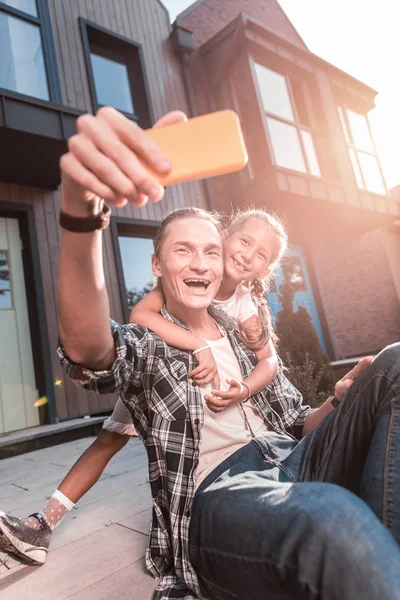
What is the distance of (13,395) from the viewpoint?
5.16 meters

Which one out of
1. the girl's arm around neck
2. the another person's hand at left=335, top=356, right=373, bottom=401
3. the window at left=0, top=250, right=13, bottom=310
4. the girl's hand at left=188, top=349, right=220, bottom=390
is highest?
the window at left=0, top=250, right=13, bottom=310

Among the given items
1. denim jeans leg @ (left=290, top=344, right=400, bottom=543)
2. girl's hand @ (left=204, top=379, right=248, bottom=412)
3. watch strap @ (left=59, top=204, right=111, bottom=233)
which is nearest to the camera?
watch strap @ (left=59, top=204, right=111, bottom=233)

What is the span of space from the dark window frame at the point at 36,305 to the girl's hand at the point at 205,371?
4349 millimetres

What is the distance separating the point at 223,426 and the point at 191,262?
0.63m

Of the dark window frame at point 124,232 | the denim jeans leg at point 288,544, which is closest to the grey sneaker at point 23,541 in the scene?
the denim jeans leg at point 288,544

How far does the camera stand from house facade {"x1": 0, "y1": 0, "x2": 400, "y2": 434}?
17.4 ft

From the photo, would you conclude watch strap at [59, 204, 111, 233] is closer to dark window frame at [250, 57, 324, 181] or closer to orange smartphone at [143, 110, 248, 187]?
orange smartphone at [143, 110, 248, 187]

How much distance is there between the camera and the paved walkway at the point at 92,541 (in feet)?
→ 5.00

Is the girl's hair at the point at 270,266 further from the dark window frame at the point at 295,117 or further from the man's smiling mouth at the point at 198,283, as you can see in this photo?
the dark window frame at the point at 295,117

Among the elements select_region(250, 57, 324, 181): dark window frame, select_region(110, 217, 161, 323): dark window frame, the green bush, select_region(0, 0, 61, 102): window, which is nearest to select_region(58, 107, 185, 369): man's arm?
the green bush

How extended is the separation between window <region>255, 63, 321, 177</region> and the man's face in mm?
6749

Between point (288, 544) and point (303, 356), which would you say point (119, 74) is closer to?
point (303, 356)

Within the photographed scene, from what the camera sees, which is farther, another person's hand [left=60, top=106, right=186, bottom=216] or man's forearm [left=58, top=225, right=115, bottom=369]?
man's forearm [left=58, top=225, right=115, bottom=369]

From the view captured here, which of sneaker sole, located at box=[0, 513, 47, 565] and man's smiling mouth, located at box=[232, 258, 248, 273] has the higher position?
man's smiling mouth, located at box=[232, 258, 248, 273]
